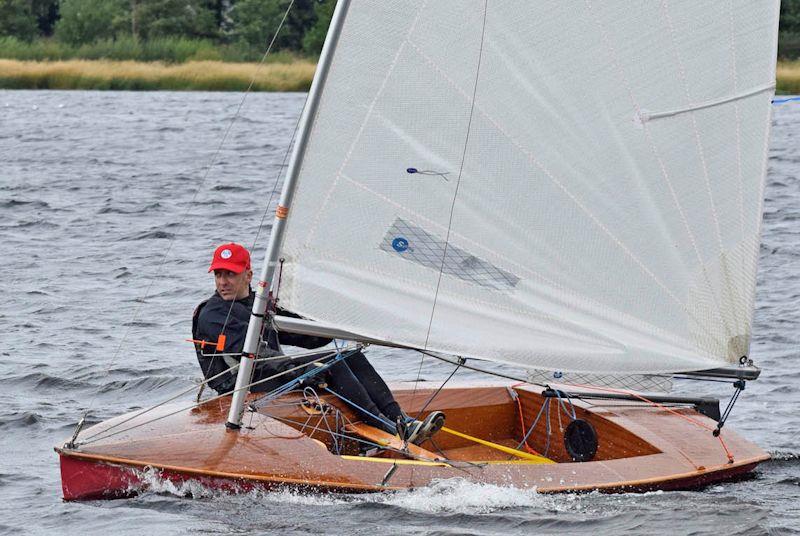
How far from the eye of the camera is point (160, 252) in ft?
46.2

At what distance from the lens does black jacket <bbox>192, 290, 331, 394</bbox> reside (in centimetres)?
644

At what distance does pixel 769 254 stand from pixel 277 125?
17619 mm

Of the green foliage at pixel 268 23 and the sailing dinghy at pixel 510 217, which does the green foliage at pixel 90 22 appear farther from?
the sailing dinghy at pixel 510 217

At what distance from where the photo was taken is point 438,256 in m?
5.97

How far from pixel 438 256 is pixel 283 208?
0.72m

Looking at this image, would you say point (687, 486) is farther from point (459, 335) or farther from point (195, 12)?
point (195, 12)

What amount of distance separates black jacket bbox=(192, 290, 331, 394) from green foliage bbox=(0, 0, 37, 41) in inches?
2060

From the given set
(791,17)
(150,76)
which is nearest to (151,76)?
(150,76)

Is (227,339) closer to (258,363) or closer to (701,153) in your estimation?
(258,363)

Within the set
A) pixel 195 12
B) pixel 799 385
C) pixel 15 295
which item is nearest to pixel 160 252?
pixel 15 295

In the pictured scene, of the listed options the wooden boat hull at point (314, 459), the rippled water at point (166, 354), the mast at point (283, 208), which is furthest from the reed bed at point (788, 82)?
the mast at point (283, 208)

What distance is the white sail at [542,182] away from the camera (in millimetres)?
5824

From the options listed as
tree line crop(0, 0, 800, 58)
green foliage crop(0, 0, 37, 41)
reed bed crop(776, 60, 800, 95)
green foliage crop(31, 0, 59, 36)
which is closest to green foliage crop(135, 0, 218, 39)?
tree line crop(0, 0, 800, 58)

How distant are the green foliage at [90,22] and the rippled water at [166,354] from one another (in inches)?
1084
